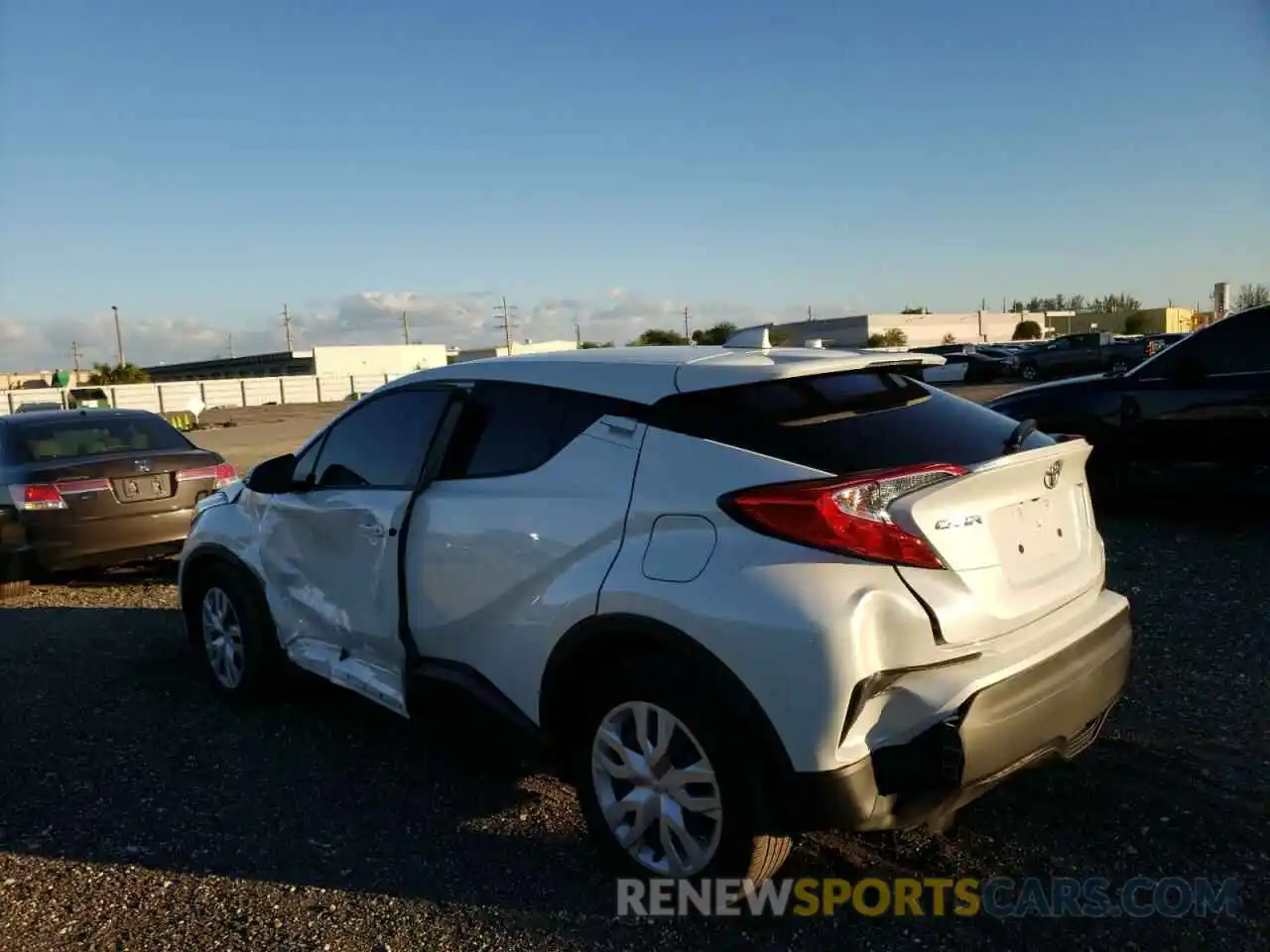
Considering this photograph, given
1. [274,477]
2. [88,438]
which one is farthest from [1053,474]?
[88,438]

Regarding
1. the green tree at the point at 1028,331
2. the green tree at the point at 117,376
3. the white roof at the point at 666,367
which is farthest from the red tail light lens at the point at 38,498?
the green tree at the point at 1028,331

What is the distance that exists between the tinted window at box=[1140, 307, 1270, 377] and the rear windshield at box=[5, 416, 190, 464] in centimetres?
825

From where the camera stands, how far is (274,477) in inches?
184

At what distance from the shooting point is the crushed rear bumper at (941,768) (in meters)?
2.60

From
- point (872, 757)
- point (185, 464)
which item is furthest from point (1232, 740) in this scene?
A: point (185, 464)

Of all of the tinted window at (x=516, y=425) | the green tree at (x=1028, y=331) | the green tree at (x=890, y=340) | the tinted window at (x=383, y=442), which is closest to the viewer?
the tinted window at (x=516, y=425)

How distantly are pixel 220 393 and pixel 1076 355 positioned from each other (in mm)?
47805

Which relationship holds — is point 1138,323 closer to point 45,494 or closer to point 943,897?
point 45,494

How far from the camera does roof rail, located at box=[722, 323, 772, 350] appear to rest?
3710 millimetres

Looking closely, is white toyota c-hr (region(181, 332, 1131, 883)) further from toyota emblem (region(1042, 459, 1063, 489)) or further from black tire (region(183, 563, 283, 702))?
black tire (region(183, 563, 283, 702))

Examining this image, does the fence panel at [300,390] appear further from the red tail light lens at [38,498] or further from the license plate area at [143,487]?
the red tail light lens at [38,498]

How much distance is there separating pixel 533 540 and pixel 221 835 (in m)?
1.68

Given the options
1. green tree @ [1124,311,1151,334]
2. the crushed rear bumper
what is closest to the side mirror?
the crushed rear bumper

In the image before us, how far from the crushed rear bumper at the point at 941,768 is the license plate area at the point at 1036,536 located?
31 cm
